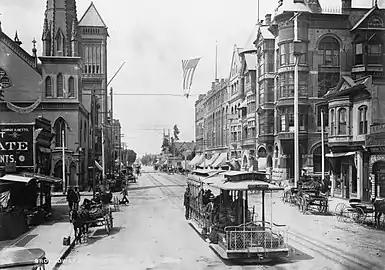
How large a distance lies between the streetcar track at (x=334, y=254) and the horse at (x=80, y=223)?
785 cm

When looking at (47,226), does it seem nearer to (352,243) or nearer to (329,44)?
(352,243)

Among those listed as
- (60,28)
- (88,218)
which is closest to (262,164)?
(60,28)

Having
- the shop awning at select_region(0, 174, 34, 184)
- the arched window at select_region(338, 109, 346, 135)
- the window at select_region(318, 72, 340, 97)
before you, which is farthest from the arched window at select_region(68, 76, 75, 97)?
the shop awning at select_region(0, 174, 34, 184)

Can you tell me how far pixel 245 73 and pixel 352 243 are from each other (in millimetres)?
45620

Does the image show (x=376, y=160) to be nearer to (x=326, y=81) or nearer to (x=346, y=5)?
(x=326, y=81)

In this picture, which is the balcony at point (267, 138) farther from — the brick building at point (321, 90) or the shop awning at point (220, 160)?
the shop awning at point (220, 160)

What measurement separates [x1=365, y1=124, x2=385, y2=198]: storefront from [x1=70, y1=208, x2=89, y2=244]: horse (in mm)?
17716

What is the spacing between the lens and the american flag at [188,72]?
2097 cm

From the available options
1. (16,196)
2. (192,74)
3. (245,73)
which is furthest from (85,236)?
(245,73)

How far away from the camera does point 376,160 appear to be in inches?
1192

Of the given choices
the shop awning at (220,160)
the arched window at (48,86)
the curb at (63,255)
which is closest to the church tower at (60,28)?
the arched window at (48,86)

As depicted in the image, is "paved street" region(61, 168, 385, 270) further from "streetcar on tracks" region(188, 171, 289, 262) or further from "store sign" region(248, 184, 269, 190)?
"store sign" region(248, 184, 269, 190)

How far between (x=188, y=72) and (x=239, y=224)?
766 centimetres

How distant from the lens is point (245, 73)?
61.8 metres
